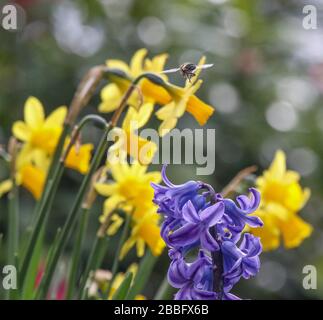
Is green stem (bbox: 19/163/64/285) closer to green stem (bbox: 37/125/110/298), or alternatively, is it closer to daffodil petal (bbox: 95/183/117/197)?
green stem (bbox: 37/125/110/298)

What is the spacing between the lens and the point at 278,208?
1.41 m

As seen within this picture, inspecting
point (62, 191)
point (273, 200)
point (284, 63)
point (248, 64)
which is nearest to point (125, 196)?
point (273, 200)

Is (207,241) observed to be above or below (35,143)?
below

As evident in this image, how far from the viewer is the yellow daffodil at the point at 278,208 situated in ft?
4.57

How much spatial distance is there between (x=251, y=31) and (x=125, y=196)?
185 cm

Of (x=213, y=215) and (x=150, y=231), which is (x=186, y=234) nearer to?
(x=213, y=215)

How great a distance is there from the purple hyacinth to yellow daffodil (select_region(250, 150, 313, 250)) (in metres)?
0.55

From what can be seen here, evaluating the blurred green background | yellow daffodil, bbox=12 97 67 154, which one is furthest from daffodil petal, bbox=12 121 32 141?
the blurred green background

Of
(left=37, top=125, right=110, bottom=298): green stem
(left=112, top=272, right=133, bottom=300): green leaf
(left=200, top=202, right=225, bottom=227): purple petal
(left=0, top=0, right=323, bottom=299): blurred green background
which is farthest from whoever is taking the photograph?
(left=0, top=0, right=323, bottom=299): blurred green background

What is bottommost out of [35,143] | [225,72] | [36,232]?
[36,232]

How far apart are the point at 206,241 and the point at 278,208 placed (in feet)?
2.07

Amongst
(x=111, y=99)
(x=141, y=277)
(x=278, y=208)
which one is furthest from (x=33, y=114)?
(x=278, y=208)

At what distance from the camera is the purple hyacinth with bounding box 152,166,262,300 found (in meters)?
0.80
